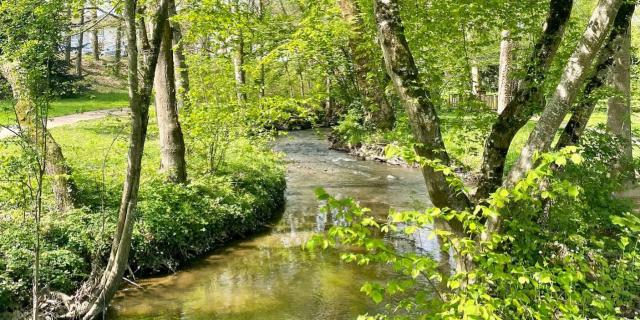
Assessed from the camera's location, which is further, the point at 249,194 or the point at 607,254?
the point at 249,194

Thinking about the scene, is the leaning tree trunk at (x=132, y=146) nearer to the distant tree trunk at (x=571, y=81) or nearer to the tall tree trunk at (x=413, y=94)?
the tall tree trunk at (x=413, y=94)

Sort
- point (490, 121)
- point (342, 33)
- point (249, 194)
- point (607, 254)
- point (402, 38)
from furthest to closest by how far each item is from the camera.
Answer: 1. point (342, 33)
2. point (249, 194)
3. point (490, 121)
4. point (607, 254)
5. point (402, 38)

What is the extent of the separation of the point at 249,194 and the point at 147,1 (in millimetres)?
4419

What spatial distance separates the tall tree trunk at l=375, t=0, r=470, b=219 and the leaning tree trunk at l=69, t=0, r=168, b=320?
7.99 ft

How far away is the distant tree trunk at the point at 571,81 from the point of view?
4230 mm

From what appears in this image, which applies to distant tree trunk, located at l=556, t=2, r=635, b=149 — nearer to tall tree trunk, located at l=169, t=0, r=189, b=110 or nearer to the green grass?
tall tree trunk, located at l=169, t=0, r=189, b=110

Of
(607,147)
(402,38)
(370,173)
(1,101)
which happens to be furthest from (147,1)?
(370,173)

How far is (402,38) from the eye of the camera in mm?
5242

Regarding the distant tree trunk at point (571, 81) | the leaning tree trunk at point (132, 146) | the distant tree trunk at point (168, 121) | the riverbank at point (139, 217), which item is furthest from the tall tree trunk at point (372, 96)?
the distant tree trunk at point (571, 81)

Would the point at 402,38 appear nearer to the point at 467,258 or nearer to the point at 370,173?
the point at 467,258

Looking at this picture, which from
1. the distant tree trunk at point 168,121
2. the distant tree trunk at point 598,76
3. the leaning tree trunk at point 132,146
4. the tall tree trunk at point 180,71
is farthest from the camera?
the tall tree trunk at point 180,71

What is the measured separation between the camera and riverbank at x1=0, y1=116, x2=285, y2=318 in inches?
252

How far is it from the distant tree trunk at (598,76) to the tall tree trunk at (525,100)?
62 cm

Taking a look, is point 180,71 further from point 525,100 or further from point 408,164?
point 525,100
